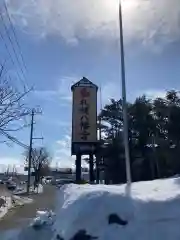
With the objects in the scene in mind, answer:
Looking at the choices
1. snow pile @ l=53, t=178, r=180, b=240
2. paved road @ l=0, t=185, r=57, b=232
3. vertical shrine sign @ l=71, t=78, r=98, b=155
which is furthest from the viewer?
vertical shrine sign @ l=71, t=78, r=98, b=155

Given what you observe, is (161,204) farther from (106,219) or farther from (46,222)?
(46,222)

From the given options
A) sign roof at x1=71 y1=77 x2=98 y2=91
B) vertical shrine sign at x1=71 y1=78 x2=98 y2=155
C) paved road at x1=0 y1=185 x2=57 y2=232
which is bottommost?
paved road at x1=0 y1=185 x2=57 y2=232

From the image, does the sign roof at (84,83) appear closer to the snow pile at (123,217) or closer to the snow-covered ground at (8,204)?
the snow-covered ground at (8,204)

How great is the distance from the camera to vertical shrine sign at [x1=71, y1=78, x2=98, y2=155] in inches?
1262

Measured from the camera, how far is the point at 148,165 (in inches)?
1485

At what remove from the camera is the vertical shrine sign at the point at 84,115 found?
3206cm

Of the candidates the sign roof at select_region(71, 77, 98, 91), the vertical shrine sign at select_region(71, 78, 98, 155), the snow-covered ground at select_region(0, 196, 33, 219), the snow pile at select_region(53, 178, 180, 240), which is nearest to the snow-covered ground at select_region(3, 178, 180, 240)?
the snow pile at select_region(53, 178, 180, 240)

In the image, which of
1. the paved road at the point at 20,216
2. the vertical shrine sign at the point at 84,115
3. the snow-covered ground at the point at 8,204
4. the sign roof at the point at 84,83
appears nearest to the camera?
the paved road at the point at 20,216

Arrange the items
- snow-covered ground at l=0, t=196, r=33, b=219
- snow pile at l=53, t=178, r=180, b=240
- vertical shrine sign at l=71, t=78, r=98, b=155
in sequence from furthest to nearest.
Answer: vertical shrine sign at l=71, t=78, r=98, b=155 → snow-covered ground at l=0, t=196, r=33, b=219 → snow pile at l=53, t=178, r=180, b=240

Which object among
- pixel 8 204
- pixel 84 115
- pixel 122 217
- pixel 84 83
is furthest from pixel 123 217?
pixel 84 83

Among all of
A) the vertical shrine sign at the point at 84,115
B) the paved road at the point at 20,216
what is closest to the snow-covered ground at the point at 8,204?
the paved road at the point at 20,216

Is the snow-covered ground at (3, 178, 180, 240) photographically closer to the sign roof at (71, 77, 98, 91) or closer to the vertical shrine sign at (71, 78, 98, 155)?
the vertical shrine sign at (71, 78, 98, 155)

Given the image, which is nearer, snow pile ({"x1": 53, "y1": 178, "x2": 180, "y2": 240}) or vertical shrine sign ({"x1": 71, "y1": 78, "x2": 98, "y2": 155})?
snow pile ({"x1": 53, "y1": 178, "x2": 180, "y2": 240})

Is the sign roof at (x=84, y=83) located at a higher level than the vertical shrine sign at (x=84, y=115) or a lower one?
higher
